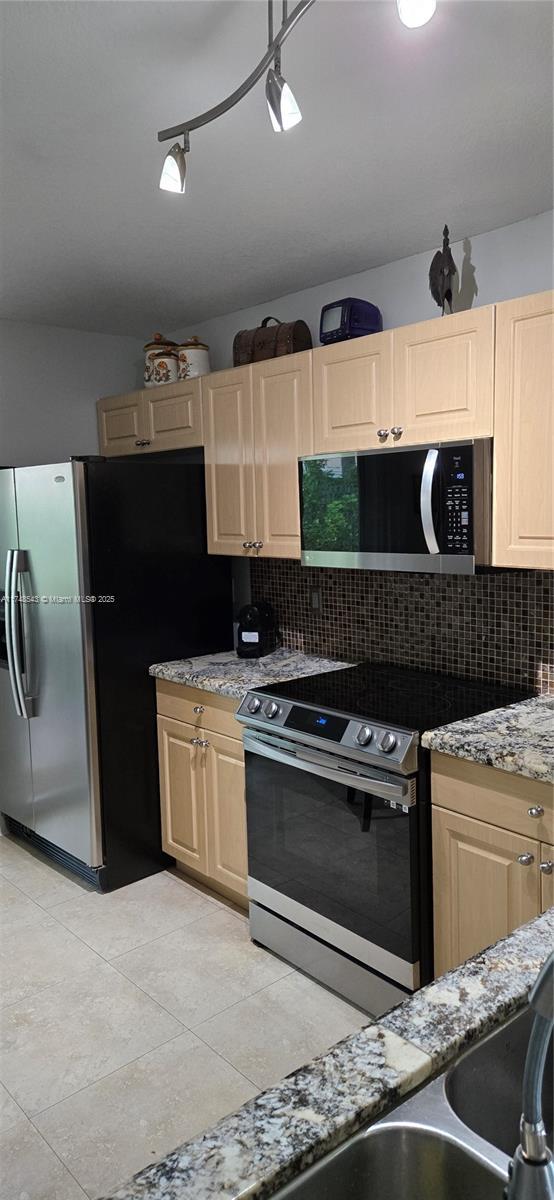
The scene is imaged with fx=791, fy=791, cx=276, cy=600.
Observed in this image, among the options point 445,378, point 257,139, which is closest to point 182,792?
point 445,378

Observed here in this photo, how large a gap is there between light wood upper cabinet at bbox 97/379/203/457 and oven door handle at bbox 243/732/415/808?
1.42 m

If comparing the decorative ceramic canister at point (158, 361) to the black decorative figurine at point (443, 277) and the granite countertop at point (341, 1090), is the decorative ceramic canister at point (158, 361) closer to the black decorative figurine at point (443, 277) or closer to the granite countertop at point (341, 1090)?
the black decorative figurine at point (443, 277)

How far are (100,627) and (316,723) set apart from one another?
3.75 feet

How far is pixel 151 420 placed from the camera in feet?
12.0

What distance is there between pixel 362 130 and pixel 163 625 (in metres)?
2.03

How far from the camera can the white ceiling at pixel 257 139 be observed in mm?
1561

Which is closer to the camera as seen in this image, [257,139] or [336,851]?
[257,139]

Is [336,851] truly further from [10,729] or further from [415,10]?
[415,10]

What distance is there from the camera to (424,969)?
2258 mm

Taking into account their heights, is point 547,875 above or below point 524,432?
below

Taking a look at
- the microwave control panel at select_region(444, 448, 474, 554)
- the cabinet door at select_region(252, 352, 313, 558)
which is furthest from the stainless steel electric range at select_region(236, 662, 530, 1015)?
the cabinet door at select_region(252, 352, 313, 558)

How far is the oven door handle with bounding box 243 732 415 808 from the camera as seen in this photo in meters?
2.20

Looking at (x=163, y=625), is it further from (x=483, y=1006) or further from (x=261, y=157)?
(x=483, y=1006)

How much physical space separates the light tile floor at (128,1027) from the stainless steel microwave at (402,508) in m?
1.43
